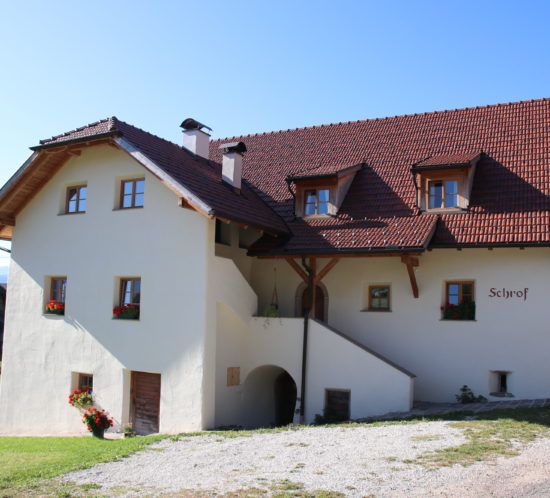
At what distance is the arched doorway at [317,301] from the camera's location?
17406 mm

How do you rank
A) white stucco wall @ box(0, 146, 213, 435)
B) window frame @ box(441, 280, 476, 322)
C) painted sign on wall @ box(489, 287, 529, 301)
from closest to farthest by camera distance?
Result: painted sign on wall @ box(489, 287, 529, 301) → white stucco wall @ box(0, 146, 213, 435) → window frame @ box(441, 280, 476, 322)

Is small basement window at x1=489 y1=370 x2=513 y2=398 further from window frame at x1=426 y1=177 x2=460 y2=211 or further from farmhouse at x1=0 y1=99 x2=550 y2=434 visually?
window frame at x1=426 y1=177 x2=460 y2=211

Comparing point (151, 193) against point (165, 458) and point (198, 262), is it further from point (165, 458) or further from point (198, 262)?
point (165, 458)

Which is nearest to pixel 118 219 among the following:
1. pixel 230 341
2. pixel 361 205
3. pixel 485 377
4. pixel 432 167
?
pixel 230 341

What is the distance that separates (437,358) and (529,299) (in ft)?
8.77

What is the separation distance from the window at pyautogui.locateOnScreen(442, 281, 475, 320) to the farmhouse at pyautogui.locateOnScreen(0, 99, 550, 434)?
0.04 meters

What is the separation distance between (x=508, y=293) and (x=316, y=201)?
18.9 feet

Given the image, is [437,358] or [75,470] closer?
[75,470]

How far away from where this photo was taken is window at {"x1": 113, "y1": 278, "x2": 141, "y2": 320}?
1633cm

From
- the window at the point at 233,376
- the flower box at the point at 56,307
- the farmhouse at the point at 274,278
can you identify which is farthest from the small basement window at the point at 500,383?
the flower box at the point at 56,307

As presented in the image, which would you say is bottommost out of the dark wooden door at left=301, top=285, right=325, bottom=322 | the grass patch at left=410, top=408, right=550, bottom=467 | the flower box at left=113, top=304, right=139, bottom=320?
the grass patch at left=410, top=408, right=550, bottom=467

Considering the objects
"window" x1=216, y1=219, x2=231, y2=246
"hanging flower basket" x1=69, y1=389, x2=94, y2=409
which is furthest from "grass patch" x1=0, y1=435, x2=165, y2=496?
"window" x1=216, y1=219, x2=231, y2=246

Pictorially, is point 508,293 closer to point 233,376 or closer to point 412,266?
point 412,266

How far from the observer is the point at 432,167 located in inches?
647
